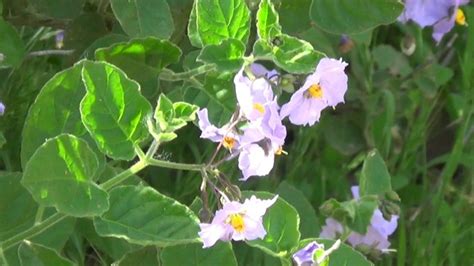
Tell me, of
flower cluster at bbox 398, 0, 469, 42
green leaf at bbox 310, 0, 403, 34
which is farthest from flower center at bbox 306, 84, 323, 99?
flower cluster at bbox 398, 0, 469, 42

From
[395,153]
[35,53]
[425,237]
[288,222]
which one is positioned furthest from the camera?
[395,153]

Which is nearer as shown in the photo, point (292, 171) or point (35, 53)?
point (35, 53)

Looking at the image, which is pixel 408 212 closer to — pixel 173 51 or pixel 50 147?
pixel 173 51

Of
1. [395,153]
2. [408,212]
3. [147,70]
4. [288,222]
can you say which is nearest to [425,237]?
[408,212]

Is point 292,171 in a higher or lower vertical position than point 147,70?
lower

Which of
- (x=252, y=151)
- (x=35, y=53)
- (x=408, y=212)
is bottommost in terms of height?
(x=408, y=212)

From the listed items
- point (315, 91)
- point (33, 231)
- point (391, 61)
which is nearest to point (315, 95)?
point (315, 91)
